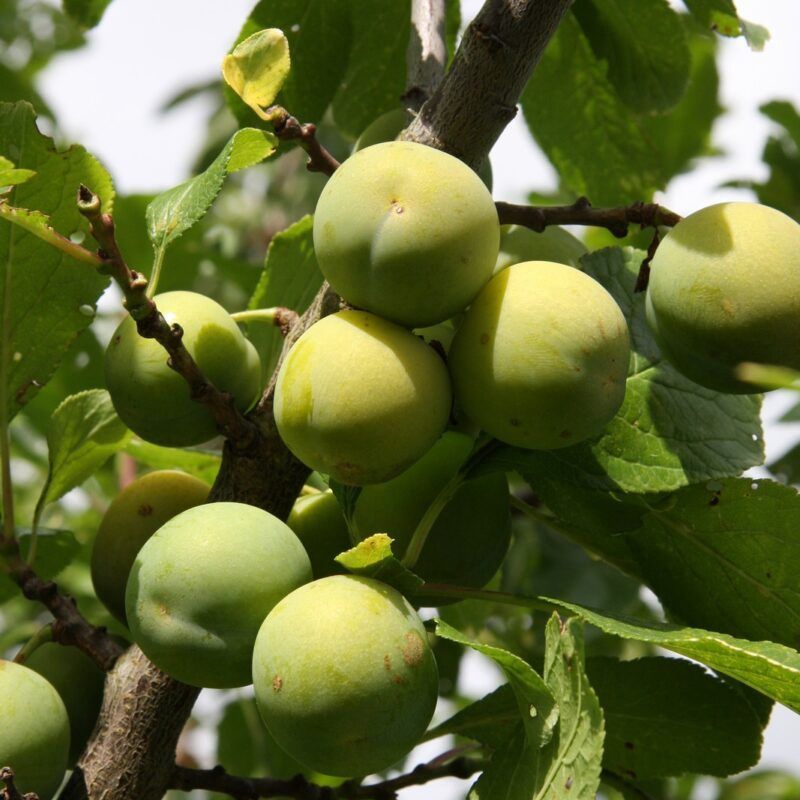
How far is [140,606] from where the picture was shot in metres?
1.22

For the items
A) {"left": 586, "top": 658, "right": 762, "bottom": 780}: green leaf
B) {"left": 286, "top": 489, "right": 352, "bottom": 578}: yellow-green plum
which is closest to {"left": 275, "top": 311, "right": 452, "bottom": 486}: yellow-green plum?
{"left": 286, "top": 489, "right": 352, "bottom": 578}: yellow-green plum

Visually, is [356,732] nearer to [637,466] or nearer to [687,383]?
[637,466]

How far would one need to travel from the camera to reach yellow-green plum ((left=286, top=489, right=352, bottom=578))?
1427mm

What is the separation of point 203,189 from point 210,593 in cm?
47

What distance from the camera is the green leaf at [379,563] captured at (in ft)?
3.79

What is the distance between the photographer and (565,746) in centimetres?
109

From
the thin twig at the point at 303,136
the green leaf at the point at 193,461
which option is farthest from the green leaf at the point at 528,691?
the green leaf at the point at 193,461

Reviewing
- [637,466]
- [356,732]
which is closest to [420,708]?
[356,732]

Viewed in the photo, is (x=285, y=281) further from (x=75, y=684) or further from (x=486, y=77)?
(x=75, y=684)

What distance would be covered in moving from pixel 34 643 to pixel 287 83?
102 centimetres

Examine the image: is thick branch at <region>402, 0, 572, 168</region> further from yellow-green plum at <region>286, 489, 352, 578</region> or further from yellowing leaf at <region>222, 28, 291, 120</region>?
yellow-green plum at <region>286, 489, 352, 578</region>

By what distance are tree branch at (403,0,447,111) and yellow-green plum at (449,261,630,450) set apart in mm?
504

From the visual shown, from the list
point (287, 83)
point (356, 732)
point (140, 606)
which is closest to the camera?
point (356, 732)

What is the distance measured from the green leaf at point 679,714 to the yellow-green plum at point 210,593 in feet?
1.59
